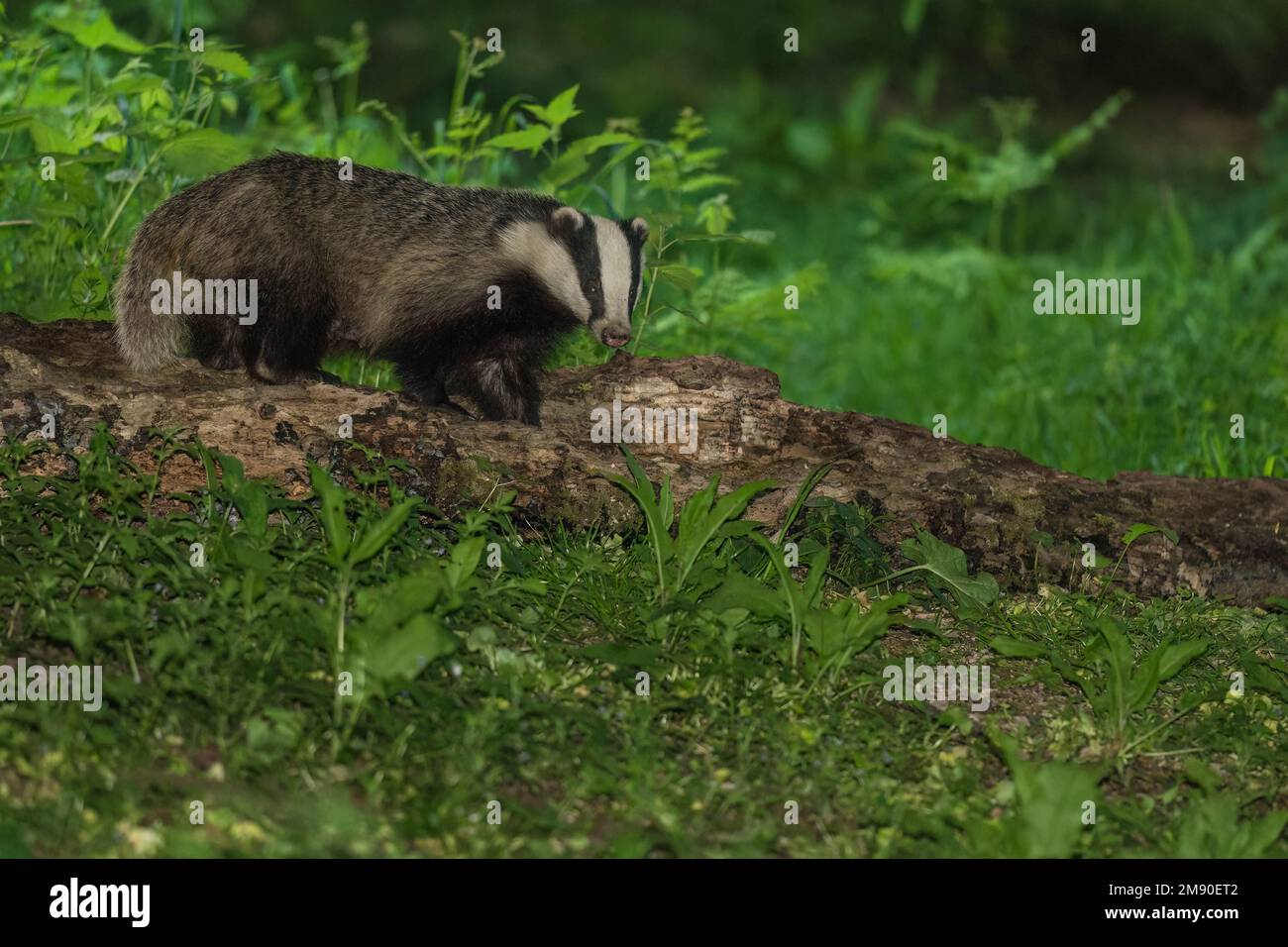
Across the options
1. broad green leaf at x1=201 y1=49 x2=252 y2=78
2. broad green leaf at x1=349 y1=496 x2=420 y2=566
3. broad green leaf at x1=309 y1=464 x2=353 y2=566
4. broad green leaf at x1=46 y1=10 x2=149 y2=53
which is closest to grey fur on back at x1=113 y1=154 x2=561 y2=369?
broad green leaf at x1=201 y1=49 x2=252 y2=78

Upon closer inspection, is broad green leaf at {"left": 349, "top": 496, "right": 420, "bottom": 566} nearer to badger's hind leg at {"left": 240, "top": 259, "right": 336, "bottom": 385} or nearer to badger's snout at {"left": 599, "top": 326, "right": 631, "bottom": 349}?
badger's hind leg at {"left": 240, "top": 259, "right": 336, "bottom": 385}

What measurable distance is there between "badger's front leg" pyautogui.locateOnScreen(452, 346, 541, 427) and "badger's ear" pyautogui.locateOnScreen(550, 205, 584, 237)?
0.55 meters

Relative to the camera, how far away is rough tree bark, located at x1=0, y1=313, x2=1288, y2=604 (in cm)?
519

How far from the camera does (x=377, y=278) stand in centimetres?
608

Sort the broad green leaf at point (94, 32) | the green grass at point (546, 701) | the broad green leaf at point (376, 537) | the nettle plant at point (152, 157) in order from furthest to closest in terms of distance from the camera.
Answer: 1. the broad green leaf at point (94, 32)
2. the nettle plant at point (152, 157)
3. the broad green leaf at point (376, 537)
4. the green grass at point (546, 701)

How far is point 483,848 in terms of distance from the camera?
3.66 m

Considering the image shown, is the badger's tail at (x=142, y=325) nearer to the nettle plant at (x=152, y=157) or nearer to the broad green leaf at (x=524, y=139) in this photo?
the nettle plant at (x=152, y=157)

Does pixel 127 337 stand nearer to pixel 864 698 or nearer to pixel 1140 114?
pixel 864 698

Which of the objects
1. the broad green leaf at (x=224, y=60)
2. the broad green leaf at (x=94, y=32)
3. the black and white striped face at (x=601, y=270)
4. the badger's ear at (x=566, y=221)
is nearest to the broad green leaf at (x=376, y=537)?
the black and white striped face at (x=601, y=270)

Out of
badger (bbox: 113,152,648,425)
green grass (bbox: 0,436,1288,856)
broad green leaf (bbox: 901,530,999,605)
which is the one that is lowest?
green grass (bbox: 0,436,1288,856)

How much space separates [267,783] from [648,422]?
2.33 m

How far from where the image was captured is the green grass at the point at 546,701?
3732 mm

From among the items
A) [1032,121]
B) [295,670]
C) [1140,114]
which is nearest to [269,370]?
[295,670]
